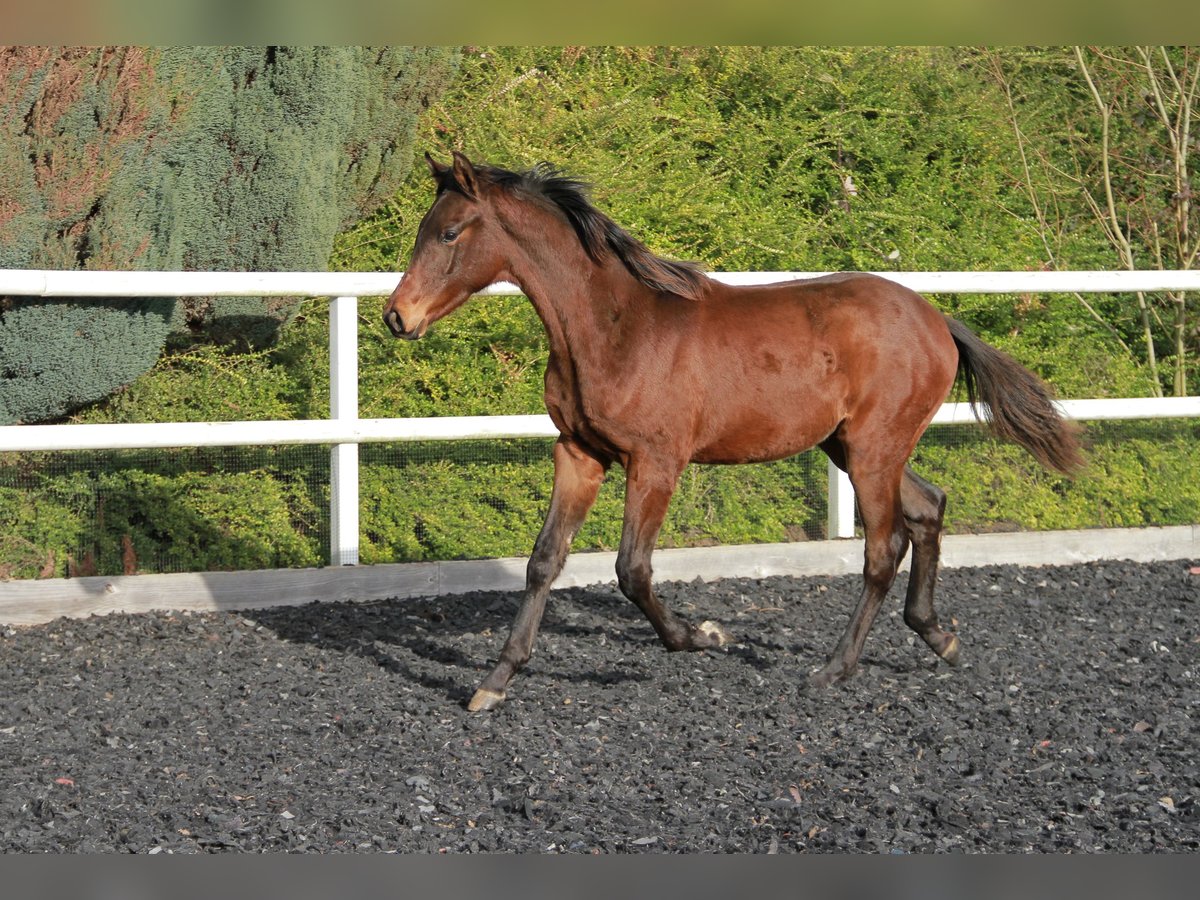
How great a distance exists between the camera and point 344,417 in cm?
639

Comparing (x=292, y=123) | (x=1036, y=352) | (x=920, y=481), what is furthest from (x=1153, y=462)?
(x=292, y=123)

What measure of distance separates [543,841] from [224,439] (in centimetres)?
Answer: 337

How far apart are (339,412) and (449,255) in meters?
2.07

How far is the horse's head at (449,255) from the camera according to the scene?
4.48 meters

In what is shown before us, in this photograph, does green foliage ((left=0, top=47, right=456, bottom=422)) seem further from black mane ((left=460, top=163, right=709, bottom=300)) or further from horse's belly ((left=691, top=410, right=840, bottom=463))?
horse's belly ((left=691, top=410, right=840, bottom=463))

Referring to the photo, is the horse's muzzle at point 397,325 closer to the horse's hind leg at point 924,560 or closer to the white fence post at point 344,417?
the white fence post at point 344,417

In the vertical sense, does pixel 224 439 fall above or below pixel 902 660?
→ above

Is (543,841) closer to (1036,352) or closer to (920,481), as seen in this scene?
(920,481)

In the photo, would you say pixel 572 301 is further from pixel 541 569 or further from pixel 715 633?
pixel 715 633

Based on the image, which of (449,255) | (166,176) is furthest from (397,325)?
(166,176)

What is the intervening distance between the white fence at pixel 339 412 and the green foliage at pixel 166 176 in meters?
0.39

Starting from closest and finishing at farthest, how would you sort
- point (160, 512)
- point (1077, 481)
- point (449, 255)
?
point (449, 255) < point (160, 512) < point (1077, 481)

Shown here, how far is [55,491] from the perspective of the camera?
6613 millimetres

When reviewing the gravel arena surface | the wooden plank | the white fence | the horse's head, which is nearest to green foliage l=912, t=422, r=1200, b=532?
the wooden plank
